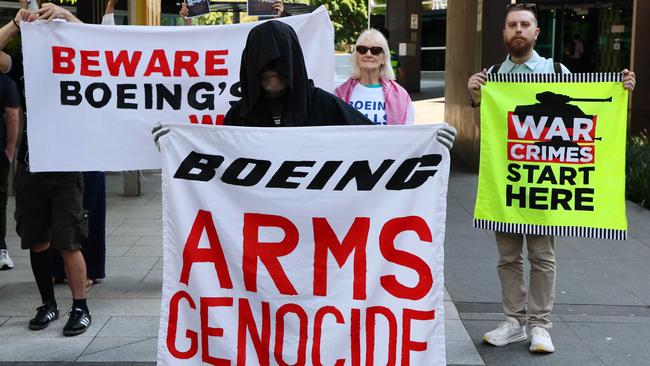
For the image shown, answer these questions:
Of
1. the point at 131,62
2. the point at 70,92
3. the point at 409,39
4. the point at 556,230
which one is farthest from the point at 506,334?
the point at 409,39

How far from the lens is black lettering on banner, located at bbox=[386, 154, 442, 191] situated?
11.7ft

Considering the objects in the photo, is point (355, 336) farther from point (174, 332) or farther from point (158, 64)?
point (158, 64)

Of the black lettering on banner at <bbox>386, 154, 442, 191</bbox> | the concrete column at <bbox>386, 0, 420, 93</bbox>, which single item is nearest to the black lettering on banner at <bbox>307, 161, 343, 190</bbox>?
the black lettering on banner at <bbox>386, 154, 442, 191</bbox>

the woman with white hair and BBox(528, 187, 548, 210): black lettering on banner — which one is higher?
the woman with white hair

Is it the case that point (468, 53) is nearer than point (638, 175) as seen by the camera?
No

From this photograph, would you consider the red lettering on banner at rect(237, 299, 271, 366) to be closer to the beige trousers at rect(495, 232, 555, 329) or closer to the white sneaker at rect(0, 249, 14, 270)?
the beige trousers at rect(495, 232, 555, 329)

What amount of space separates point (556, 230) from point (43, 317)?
3.27m

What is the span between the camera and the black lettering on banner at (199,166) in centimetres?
370

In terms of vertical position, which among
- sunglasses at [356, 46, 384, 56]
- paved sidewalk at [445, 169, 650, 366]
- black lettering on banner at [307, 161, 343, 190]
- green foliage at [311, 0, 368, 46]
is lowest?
paved sidewalk at [445, 169, 650, 366]

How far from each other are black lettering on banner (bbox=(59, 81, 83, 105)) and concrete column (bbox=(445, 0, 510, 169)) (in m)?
7.69

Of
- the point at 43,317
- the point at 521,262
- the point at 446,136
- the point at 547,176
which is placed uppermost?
the point at 446,136

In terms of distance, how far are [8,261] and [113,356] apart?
101 inches

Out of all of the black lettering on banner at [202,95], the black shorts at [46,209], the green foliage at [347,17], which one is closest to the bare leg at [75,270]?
the black shorts at [46,209]

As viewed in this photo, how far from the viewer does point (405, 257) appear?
138 inches
